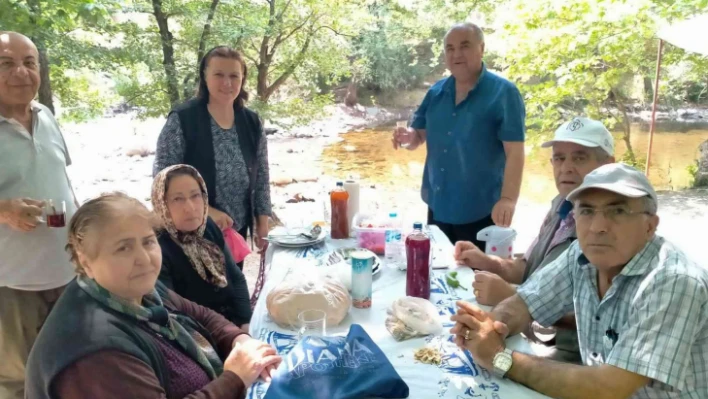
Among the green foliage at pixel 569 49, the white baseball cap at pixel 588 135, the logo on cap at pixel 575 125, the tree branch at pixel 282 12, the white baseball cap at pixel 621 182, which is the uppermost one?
the tree branch at pixel 282 12

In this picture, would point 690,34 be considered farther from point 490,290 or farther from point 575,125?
point 490,290

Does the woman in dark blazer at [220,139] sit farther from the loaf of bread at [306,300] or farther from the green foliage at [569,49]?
the green foliage at [569,49]

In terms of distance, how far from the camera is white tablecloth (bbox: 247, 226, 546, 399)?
4.27 ft

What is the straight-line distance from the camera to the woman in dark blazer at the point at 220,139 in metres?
2.52

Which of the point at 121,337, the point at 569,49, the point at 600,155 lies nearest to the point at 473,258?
the point at 600,155

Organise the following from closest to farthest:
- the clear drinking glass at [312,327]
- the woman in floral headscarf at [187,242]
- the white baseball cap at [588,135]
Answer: the clear drinking glass at [312,327] < the white baseball cap at [588,135] < the woman in floral headscarf at [187,242]

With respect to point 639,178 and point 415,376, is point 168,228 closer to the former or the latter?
point 415,376

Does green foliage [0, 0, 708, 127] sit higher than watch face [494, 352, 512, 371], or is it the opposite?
green foliage [0, 0, 708, 127]

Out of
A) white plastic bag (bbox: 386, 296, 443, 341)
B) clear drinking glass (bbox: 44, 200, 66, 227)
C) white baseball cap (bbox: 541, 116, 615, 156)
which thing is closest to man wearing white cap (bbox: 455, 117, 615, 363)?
white baseball cap (bbox: 541, 116, 615, 156)

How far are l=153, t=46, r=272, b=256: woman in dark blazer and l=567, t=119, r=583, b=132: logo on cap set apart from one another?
1531mm

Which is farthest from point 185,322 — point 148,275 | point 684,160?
point 684,160

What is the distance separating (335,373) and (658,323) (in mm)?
754

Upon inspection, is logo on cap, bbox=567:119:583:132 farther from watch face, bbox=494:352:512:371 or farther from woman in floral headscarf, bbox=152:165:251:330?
woman in floral headscarf, bbox=152:165:251:330

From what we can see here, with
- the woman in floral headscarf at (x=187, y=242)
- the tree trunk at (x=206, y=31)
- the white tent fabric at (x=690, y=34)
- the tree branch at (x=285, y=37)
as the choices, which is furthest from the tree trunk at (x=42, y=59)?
the white tent fabric at (x=690, y=34)
